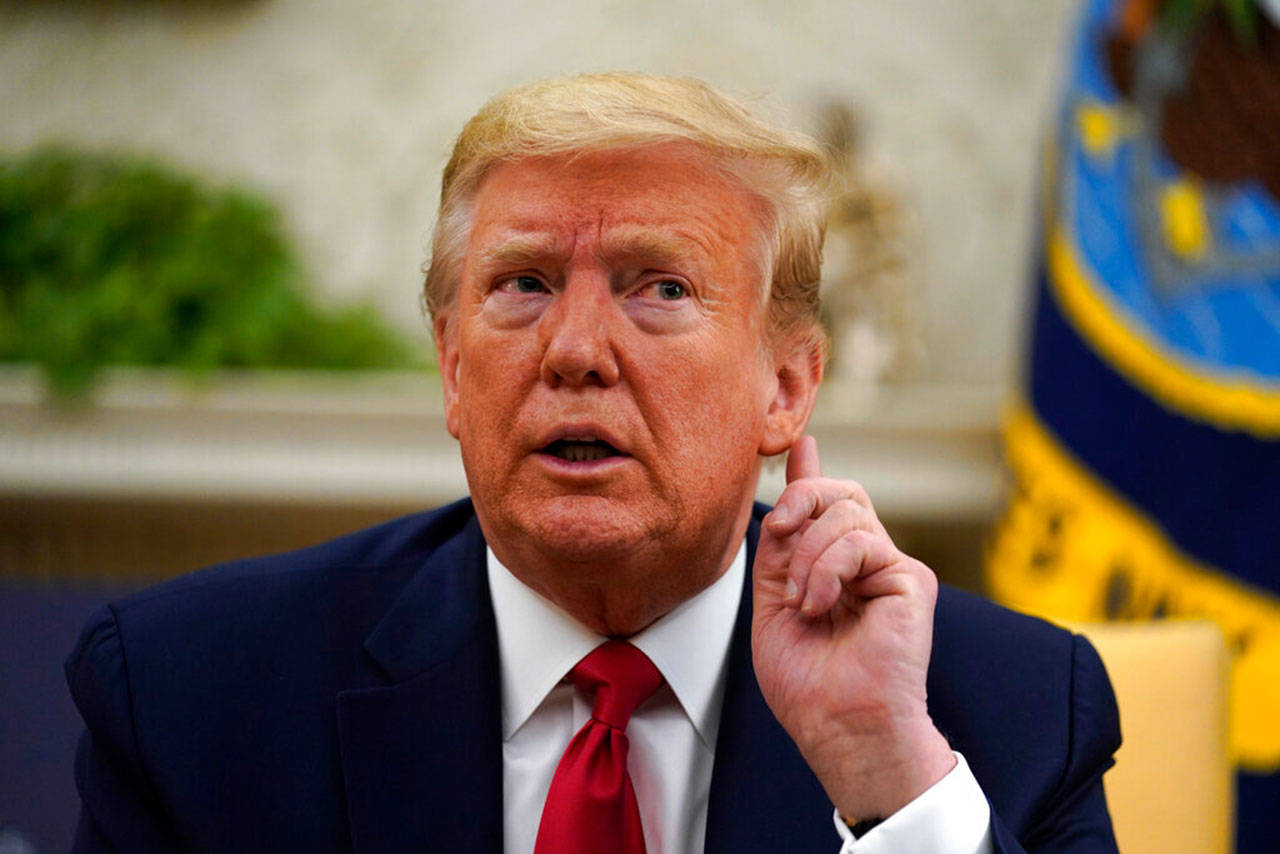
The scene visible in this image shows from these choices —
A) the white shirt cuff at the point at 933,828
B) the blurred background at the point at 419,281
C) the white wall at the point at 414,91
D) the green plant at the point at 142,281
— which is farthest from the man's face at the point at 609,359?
the white wall at the point at 414,91

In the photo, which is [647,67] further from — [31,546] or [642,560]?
[642,560]

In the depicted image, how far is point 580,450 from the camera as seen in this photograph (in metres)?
1.32

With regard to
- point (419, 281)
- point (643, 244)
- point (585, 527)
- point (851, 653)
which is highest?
point (643, 244)

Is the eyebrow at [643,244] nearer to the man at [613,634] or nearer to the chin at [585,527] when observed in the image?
the man at [613,634]

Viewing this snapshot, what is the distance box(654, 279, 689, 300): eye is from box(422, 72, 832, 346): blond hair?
0.14 m

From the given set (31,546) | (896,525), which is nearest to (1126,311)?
(896,525)

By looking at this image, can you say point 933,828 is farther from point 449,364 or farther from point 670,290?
point 449,364

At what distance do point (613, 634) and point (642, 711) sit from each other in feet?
0.30

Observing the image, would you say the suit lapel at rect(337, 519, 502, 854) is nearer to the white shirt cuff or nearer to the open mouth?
the open mouth

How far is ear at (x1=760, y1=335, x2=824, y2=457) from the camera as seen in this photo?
1.49 metres

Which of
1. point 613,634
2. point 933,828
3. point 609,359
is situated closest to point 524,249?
point 609,359

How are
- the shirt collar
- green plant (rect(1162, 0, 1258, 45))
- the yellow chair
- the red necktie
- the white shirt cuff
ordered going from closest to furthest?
the white shirt cuff
the red necktie
the shirt collar
the yellow chair
green plant (rect(1162, 0, 1258, 45))

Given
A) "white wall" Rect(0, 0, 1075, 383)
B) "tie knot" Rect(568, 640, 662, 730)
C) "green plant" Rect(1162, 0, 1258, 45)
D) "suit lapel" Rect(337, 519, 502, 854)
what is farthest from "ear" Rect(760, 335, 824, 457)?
"white wall" Rect(0, 0, 1075, 383)

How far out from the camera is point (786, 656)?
1.30 metres
